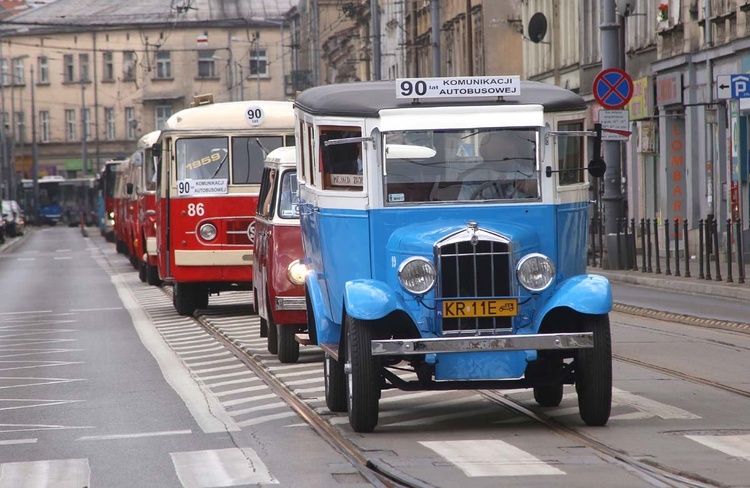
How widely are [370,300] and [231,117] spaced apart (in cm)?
1318

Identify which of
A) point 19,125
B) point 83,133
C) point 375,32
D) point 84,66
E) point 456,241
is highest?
point 84,66

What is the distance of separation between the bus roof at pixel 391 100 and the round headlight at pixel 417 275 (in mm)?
1063

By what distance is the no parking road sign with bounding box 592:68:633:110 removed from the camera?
26.7m

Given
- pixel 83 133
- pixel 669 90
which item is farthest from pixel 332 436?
pixel 83 133

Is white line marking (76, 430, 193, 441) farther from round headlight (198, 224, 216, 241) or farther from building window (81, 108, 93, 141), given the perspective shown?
building window (81, 108, 93, 141)

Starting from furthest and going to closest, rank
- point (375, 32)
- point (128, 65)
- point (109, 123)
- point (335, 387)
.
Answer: point (109, 123) → point (128, 65) → point (375, 32) → point (335, 387)

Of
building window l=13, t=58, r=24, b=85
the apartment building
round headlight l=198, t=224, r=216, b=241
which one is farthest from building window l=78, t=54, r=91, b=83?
round headlight l=198, t=224, r=216, b=241

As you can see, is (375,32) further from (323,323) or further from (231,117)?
(323,323)

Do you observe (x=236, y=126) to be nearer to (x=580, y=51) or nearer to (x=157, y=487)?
(x=157, y=487)

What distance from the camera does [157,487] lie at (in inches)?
324

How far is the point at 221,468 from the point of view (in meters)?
8.77

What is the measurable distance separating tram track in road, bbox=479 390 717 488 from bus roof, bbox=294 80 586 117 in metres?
2.01

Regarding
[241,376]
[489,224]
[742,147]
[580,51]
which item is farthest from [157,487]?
[580,51]

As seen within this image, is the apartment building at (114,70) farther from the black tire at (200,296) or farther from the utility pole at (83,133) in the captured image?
the black tire at (200,296)
